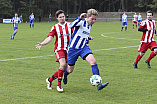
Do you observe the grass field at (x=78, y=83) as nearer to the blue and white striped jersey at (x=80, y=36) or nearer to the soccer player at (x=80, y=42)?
the soccer player at (x=80, y=42)

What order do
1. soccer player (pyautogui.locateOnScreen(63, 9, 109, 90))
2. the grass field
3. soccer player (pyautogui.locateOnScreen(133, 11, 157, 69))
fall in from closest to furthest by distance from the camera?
the grass field → soccer player (pyautogui.locateOnScreen(63, 9, 109, 90)) → soccer player (pyautogui.locateOnScreen(133, 11, 157, 69))

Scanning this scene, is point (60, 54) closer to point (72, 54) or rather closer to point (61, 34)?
point (72, 54)

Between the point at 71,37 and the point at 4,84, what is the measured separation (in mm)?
2211

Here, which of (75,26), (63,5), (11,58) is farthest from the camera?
(63,5)

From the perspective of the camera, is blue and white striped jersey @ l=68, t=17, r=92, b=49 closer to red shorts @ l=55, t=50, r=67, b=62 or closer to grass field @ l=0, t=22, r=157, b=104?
red shorts @ l=55, t=50, r=67, b=62

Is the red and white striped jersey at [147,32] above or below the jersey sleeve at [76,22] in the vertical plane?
below

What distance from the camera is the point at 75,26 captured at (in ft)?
Result: 26.5

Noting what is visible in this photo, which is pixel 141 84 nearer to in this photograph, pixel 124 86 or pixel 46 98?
pixel 124 86

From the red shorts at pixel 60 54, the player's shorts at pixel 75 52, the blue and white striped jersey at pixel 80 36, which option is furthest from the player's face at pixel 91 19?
the red shorts at pixel 60 54

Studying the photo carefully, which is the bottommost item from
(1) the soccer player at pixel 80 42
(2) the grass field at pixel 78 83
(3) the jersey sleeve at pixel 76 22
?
(2) the grass field at pixel 78 83

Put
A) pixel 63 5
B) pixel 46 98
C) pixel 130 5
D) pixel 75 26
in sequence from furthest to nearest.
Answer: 1. pixel 130 5
2. pixel 63 5
3. pixel 75 26
4. pixel 46 98

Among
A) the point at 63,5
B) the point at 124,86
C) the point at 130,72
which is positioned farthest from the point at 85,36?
the point at 63,5

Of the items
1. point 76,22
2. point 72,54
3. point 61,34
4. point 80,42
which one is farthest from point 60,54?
point 76,22

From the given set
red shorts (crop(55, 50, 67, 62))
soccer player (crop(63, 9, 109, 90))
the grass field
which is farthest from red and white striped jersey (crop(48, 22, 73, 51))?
the grass field
